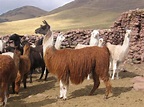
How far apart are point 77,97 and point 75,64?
0.96 metres

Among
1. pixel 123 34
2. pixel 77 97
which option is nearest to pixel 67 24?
pixel 123 34

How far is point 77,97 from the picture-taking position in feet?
28.7

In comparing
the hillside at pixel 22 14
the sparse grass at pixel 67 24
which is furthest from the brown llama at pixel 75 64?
the hillside at pixel 22 14

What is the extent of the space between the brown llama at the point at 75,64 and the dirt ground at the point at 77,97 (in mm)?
352

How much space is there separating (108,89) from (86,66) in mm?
874

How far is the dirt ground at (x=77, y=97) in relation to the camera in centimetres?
803

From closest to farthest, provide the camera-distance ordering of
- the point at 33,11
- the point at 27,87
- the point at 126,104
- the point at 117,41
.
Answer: the point at 126,104 < the point at 27,87 < the point at 117,41 < the point at 33,11

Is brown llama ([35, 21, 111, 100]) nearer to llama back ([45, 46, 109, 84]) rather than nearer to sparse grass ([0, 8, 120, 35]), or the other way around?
llama back ([45, 46, 109, 84])

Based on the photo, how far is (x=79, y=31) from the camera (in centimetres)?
1928

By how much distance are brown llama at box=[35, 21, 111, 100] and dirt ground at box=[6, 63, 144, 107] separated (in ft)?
1.15

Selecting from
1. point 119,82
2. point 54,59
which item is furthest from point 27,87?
point 119,82

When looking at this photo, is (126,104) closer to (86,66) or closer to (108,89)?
(108,89)

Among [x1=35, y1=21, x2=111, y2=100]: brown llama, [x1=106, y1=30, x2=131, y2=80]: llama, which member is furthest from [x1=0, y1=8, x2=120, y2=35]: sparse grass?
[x1=35, y1=21, x2=111, y2=100]: brown llama

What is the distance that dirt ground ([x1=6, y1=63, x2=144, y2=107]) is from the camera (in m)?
8.03
